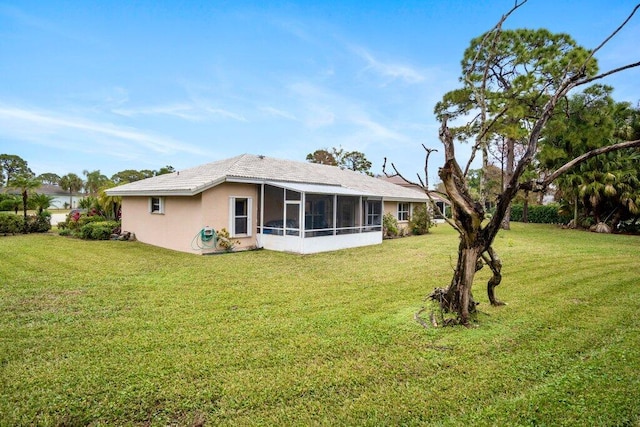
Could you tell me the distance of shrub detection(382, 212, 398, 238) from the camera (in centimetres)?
2117

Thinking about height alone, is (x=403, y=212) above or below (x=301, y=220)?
above

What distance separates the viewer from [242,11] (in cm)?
1456

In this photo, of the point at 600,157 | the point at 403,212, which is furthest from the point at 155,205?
the point at 600,157

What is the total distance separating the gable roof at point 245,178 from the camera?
1388cm

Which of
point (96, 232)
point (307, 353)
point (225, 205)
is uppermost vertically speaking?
point (225, 205)

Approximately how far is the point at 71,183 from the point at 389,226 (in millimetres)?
78487

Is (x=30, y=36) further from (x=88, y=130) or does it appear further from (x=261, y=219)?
(x=88, y=130)

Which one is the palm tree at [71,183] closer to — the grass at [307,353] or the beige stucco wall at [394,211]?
the beige stucco wall at [394,211]

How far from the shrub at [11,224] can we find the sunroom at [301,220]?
14190mm

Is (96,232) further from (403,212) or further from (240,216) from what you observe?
(403,212)

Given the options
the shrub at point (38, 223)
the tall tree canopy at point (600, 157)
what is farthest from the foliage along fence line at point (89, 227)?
the tall tree canopy at point (600, 157)

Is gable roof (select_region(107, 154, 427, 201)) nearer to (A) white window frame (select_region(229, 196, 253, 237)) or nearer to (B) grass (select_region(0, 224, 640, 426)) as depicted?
(A) white window frame (select_region(229, 196, 253, 237))

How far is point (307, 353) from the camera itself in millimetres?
4539

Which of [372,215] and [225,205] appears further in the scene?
[372,215]
